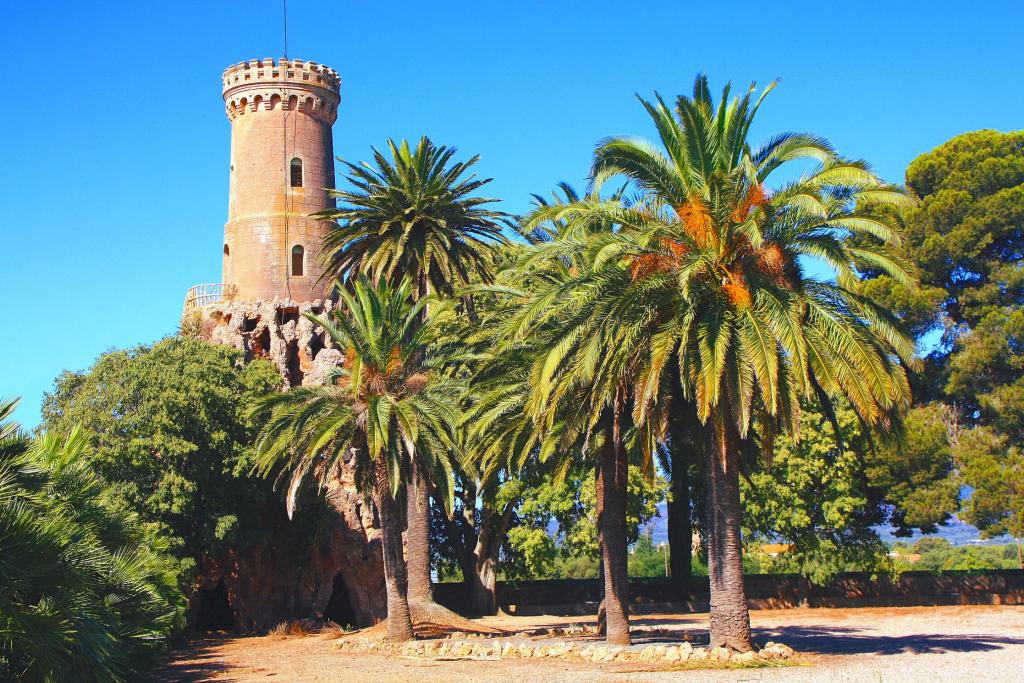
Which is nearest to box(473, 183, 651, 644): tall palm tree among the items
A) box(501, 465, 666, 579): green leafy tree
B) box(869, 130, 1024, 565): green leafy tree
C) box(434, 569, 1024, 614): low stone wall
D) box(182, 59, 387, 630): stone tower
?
box(501, 465, 666, 579): green leafy tree

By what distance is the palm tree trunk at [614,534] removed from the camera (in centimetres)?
2327

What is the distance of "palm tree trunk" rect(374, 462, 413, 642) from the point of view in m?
27.1

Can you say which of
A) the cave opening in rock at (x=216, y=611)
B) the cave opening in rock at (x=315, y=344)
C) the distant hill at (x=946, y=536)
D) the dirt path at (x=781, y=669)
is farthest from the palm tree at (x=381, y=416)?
the cave opening in rock at (x=315, y=344)

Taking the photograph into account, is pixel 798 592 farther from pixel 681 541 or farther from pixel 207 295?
pixel 207 295

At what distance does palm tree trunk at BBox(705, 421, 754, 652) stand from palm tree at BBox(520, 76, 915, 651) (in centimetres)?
3

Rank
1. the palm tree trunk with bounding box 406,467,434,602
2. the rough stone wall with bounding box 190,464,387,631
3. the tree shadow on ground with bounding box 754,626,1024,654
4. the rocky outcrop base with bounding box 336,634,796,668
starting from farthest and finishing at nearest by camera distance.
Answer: the rough stone wall with bounding box 190,464,387,631, the palm tree trunk with bounding box 406,467,434,602, the tree shadow on ground with bounding box 754,626,1024,654, the rocky outcrop base with bounding box 336,634,796,668

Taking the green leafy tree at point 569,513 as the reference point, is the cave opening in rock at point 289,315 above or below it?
above

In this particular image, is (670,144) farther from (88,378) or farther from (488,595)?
(488,595)

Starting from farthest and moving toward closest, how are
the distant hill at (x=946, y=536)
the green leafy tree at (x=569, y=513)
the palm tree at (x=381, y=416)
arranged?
the distant hill at (x=946, y=536) → the green leafy tree at (x=569, y=513) → the palm tree at (x=381, y=416)

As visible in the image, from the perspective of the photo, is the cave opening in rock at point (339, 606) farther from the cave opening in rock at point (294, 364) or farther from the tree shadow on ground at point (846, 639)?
the tree shadow on ground at point (846, 639)

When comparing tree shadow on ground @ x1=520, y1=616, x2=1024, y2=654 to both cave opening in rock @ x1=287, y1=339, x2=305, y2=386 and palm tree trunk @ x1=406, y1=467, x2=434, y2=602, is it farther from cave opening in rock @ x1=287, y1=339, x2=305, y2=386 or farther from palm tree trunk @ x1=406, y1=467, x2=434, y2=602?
cave opening in rock @ x1=287, y1=339, x2=305, y2=386

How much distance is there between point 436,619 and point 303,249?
68.2ft

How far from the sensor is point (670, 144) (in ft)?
65.6

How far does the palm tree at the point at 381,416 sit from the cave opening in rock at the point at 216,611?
44.4 feet
